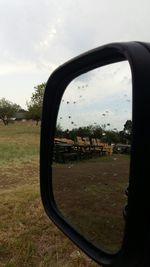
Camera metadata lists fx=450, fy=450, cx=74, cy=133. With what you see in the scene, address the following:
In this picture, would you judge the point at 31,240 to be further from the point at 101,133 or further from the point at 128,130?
the point at 128,130

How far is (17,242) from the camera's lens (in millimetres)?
4773

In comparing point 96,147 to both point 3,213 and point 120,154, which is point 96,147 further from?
point 3,213

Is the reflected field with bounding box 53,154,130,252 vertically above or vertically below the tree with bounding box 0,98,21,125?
below

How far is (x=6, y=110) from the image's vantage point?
4119 inches

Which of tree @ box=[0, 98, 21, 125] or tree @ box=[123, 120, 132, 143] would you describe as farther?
tree @ box=[0, 98, 21, 125]

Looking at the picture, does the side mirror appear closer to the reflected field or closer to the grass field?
the reflected field

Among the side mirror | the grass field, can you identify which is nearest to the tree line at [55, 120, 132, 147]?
the side mirror

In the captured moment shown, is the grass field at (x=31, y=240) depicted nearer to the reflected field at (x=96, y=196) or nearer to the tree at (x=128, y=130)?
the reflected field at (x=96, y=196)

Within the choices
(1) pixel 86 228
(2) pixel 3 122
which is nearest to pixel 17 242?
(1) pixel 86 228

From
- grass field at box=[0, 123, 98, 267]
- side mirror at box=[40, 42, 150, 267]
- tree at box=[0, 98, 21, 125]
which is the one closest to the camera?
side mirror at box=[40, 42, 150, 267]

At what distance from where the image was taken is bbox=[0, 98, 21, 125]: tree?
104m

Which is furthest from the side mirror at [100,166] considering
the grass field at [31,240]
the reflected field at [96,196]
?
the grass field at [31,240]

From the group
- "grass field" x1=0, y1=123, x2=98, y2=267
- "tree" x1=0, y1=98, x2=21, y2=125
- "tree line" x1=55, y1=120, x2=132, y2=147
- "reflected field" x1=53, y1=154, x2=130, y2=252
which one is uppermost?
"tree" x1=0, y1=98, x2=21, y2=125

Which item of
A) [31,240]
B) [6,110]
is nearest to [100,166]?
[31,240]
